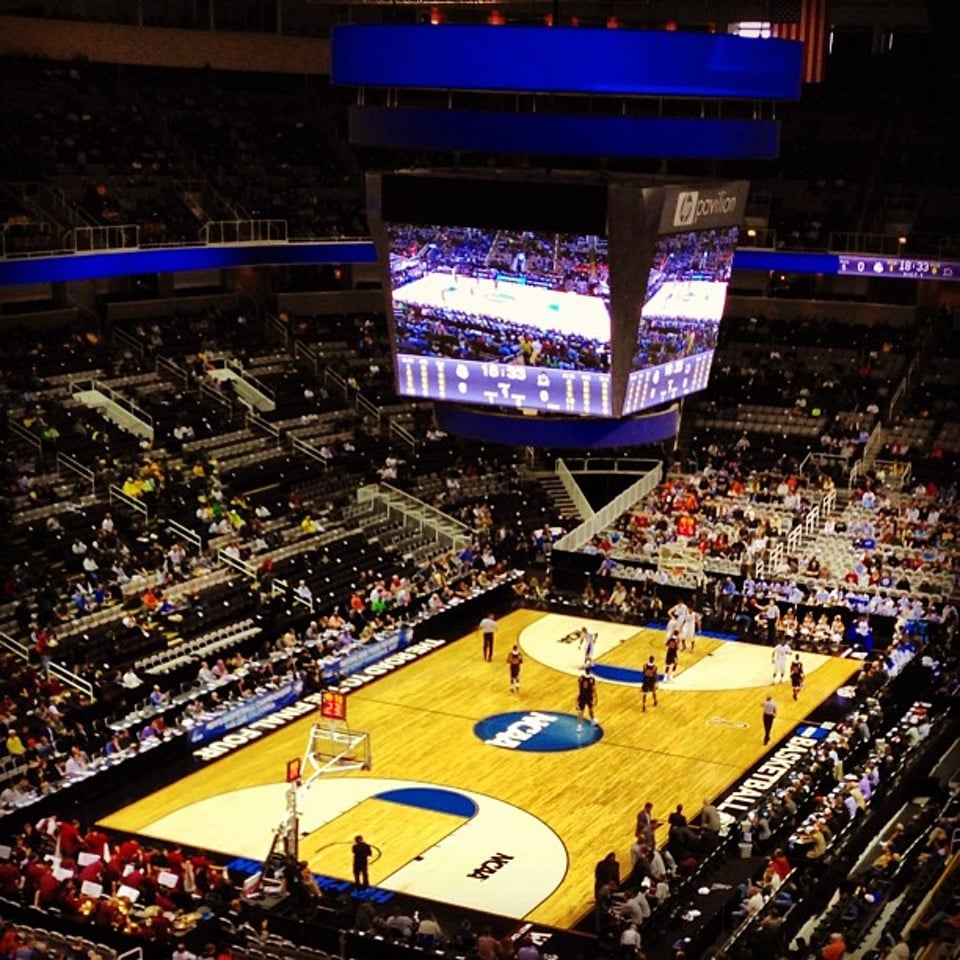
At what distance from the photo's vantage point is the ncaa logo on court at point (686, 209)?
2998 cm

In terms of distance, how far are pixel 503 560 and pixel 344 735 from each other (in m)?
12.6

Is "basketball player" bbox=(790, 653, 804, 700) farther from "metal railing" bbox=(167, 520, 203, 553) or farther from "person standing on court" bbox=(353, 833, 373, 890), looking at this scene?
"metal railing" bbox=(167, 520, 203, 553)

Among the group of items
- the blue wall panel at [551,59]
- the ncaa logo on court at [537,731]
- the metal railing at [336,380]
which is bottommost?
the ncaa logo on court at [537,731]

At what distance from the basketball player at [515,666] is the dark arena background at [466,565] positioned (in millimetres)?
442

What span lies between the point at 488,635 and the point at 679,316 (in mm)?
8484

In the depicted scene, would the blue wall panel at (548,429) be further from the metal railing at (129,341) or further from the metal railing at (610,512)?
the metal railing at (129,341)

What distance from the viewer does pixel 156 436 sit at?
42.4 m

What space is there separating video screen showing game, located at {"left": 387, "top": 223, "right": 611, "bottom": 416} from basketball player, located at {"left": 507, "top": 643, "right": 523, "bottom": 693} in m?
5.79

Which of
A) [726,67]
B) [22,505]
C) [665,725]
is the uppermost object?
[726,67]

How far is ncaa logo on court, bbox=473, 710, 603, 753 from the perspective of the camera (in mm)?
32562

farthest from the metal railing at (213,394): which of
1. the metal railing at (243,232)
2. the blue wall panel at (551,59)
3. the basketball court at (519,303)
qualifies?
the blue wall panel at (551,59)

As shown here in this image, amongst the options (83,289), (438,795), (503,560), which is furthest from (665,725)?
(83,289)

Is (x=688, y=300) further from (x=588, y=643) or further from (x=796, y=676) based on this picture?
(x=796, y=676)

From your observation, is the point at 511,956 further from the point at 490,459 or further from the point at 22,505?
the point at 490,459
